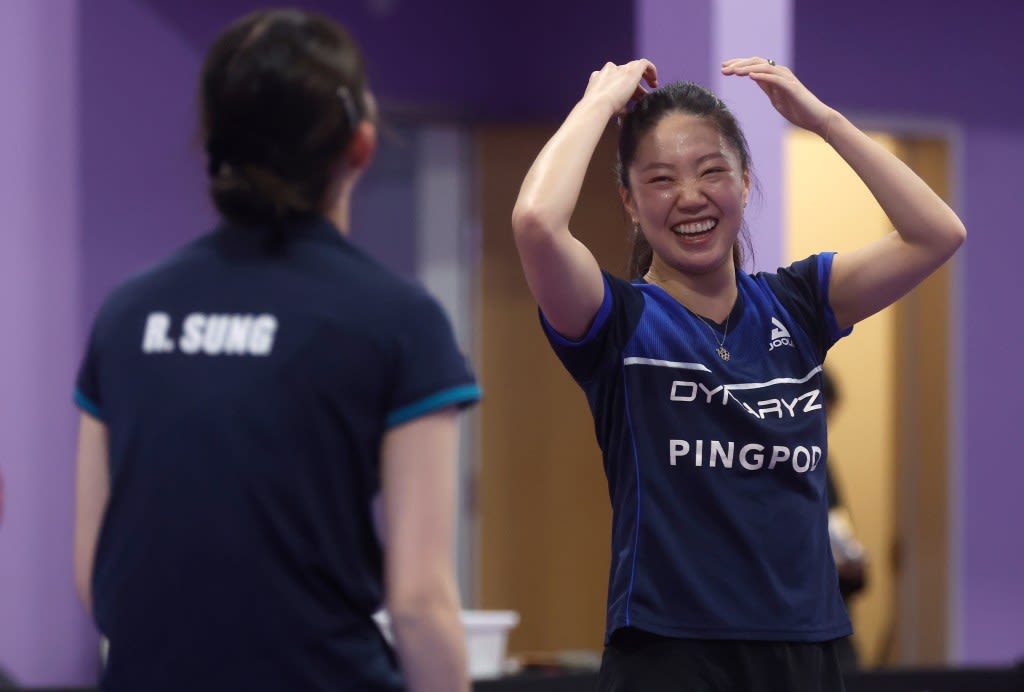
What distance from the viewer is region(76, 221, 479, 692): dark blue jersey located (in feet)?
4.70

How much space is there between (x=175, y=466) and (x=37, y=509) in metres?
3.27

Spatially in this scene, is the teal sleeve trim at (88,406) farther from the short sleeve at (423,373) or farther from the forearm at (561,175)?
the forearm at (561,175)

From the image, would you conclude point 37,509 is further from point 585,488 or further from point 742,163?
point 742,163

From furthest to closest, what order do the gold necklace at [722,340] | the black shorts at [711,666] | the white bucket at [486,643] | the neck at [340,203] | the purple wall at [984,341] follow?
the purple wall at [984,341], the white bucket at [486,643], the gold necklace at [722,340], the black shorts at [711,666], the neck at [340,203]

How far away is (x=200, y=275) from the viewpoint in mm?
1486

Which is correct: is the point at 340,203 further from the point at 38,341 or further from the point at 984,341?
the point at 984,341

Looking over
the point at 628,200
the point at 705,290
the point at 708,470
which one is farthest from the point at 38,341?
the point at 708,470

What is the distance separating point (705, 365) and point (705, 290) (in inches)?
5.4

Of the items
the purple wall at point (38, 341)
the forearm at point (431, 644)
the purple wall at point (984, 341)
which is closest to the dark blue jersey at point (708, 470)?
the forearm at point (431, 644)

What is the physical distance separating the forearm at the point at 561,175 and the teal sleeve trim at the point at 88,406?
55 cm

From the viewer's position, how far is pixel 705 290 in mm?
1973

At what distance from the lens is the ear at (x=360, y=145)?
1508mm

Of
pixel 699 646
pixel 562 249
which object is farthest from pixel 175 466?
pixel 699 646

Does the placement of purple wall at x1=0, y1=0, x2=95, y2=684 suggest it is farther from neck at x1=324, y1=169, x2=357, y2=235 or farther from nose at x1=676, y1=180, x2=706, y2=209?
neck at x1=324, y1=169, x2=357, y2=235
